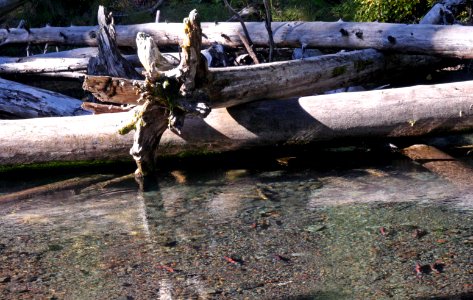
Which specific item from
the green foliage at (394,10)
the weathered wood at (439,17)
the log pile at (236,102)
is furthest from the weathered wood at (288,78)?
the green foliage at (394,10)

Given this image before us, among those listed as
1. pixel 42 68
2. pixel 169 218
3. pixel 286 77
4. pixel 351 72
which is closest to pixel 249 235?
pixel 169 218

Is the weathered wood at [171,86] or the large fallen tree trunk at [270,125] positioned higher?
the weathered wood at [171,86]

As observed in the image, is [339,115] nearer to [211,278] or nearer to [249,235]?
[249,235]

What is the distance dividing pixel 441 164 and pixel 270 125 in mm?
1477

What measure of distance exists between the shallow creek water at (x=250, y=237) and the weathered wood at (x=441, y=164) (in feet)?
0.39

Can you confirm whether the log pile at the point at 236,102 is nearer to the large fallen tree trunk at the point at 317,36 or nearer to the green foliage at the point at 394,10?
the large fallen tree trunk at the point at 317,36

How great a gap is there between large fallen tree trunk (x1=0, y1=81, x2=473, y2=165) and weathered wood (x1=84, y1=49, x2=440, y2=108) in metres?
0.21

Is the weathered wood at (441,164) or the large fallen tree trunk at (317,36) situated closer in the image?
the weathered wood at (441,164)

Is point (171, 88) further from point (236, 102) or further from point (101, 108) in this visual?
point (101, 108)

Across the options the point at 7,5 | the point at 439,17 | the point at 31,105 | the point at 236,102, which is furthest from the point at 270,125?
the point at 7,5

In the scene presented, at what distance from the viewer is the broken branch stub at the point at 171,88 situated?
18.6ft

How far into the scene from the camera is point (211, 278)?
4.21 meters

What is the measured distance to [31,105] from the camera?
786 cm

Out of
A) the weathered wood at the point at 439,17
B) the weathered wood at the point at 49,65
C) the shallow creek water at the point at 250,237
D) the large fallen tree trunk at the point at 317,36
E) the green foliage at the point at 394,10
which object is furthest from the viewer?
the green foliage at the point at 394,10
